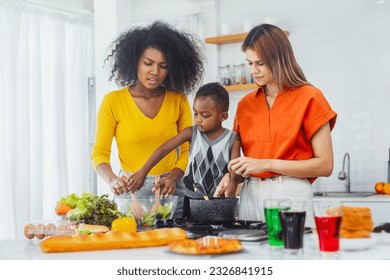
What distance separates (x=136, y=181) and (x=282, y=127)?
60 centimetres

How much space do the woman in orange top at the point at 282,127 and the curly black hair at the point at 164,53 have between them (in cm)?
44

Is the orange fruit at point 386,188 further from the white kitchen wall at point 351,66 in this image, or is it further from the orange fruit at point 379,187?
the white kitchen wall at point 351,66

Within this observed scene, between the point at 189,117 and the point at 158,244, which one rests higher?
the point at 189,117

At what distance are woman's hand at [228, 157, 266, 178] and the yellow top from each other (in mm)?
555

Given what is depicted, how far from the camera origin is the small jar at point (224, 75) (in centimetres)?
400

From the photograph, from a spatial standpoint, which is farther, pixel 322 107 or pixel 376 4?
pixel 376 4

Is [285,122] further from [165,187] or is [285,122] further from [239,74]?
[239,74]

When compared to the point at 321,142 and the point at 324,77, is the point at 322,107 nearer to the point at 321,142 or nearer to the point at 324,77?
the point at 321,142

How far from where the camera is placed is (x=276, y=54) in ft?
6.63

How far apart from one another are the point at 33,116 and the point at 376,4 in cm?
227

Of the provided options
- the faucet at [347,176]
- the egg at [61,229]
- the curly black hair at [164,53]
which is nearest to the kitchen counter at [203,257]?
the egg at [61,229]

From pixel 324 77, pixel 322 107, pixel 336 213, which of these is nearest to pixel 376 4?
pixel 324 77

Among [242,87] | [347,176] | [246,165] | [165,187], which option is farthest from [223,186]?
[242,87]
